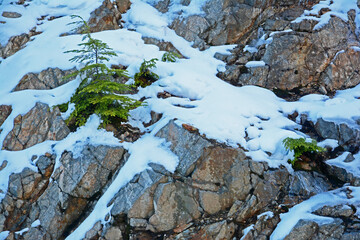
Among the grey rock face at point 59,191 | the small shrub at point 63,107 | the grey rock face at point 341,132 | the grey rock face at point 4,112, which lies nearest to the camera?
the grey rock face at point 59,191

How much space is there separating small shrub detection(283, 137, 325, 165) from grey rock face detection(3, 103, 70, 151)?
7191 millimetres

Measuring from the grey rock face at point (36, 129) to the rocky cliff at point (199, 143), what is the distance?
0.04 metres

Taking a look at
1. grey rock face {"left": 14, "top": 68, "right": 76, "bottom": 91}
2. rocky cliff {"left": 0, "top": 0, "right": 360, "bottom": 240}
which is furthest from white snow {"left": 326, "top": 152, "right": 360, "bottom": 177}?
grey rock face {"left": 14, "top": 68, "right": 76, "bottom": 91}

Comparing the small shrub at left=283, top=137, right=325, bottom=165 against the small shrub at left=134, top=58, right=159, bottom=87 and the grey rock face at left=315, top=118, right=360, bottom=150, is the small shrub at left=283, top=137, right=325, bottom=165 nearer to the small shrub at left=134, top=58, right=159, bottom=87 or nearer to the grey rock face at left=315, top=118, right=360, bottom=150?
the grey rock face at left=315, top=118, right=360, bottom=150

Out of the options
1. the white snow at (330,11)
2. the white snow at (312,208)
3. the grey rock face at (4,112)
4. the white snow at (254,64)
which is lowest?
the grey rock face at (4,112)

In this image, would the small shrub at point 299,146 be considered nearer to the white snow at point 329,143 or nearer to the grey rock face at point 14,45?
the white snow at point 329,143

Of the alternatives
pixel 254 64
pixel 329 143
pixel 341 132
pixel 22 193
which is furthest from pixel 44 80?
pixel 341 132

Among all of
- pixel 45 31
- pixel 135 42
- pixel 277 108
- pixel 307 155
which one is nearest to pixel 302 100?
pixel 277 108

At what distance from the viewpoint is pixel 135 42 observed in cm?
1344

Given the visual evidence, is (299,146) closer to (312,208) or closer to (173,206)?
(312,208)

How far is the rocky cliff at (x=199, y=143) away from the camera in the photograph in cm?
689

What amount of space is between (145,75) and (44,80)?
428cm

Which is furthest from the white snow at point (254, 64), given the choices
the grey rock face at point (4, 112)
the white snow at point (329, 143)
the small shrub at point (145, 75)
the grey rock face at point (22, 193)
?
the grey rock face at point (4, 112)

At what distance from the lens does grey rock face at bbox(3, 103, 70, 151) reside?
29.7 ft
